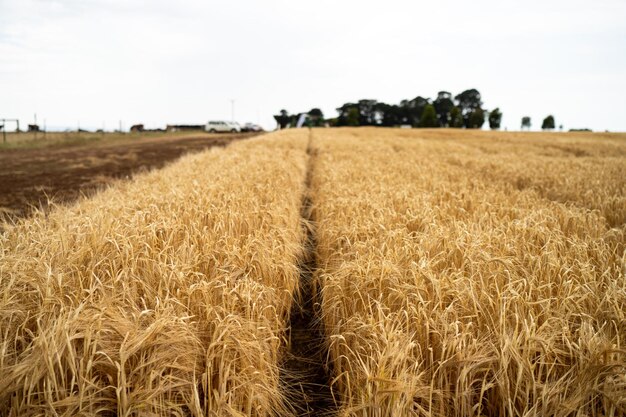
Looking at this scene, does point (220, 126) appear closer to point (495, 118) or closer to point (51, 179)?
point (51, 179)

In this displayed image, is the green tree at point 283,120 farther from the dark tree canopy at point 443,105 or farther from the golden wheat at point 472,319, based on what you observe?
the golden wheat at point 472,319

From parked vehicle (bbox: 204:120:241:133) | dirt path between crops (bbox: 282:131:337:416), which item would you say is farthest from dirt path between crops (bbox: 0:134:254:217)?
parked vehicle (bbox: 204:120:241:133)

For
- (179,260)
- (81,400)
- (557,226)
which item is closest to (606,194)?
(557,226)

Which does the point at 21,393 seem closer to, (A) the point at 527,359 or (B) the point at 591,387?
(A) the point at 527,359

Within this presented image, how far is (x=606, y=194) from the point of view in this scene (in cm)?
585

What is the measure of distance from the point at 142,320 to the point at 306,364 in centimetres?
134

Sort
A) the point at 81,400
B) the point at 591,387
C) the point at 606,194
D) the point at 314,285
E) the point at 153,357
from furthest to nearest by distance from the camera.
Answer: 1. the point at 606,194
2. the point at 314,285
3. the point at 153,357
4. the point at 591,387
5. the point at 81,400

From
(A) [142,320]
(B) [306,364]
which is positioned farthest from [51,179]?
(B) [306,364]

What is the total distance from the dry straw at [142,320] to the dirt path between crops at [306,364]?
0.55ft

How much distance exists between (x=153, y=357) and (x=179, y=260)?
1.01 metres

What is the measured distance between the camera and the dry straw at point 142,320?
1613mm

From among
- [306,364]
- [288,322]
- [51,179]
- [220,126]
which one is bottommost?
[306,364]

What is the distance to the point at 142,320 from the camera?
1.99 meters

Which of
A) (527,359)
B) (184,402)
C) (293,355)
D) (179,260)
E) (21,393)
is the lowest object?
(293,355)
